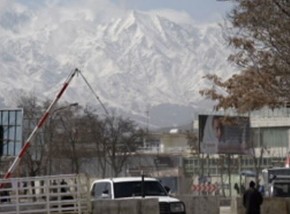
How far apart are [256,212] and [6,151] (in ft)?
58.5

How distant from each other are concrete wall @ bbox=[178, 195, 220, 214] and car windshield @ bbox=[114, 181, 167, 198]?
976 cm

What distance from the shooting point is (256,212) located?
30.6 metres

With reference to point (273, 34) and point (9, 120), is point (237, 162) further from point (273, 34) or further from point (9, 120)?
point (273, 34)

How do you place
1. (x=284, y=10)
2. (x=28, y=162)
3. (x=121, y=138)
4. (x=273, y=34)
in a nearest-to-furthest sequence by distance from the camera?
(x=284, y=10) → (x=273, y=34) → (x=28, y=162) → (x=121, y=138)

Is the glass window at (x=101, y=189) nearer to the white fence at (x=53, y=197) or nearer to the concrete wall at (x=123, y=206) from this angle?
the white fence at (x=53, y=197)

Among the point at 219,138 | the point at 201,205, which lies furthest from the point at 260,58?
the point at 219,138

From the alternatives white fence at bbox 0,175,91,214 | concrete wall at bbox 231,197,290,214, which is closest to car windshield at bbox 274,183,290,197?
concrete wall at bbox 231,197,290,214

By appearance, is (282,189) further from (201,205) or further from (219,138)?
(219,138)

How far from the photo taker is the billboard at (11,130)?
43.3m

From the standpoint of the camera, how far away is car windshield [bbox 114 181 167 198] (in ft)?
101

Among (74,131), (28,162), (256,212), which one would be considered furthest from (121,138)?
(256,212)

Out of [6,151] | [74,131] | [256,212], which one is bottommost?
[256,212]

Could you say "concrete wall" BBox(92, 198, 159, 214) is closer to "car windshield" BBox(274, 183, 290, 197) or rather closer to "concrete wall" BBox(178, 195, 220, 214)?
"concrete wall" BBox(178, 195, 220, 214)

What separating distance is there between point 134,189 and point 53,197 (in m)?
3.01
